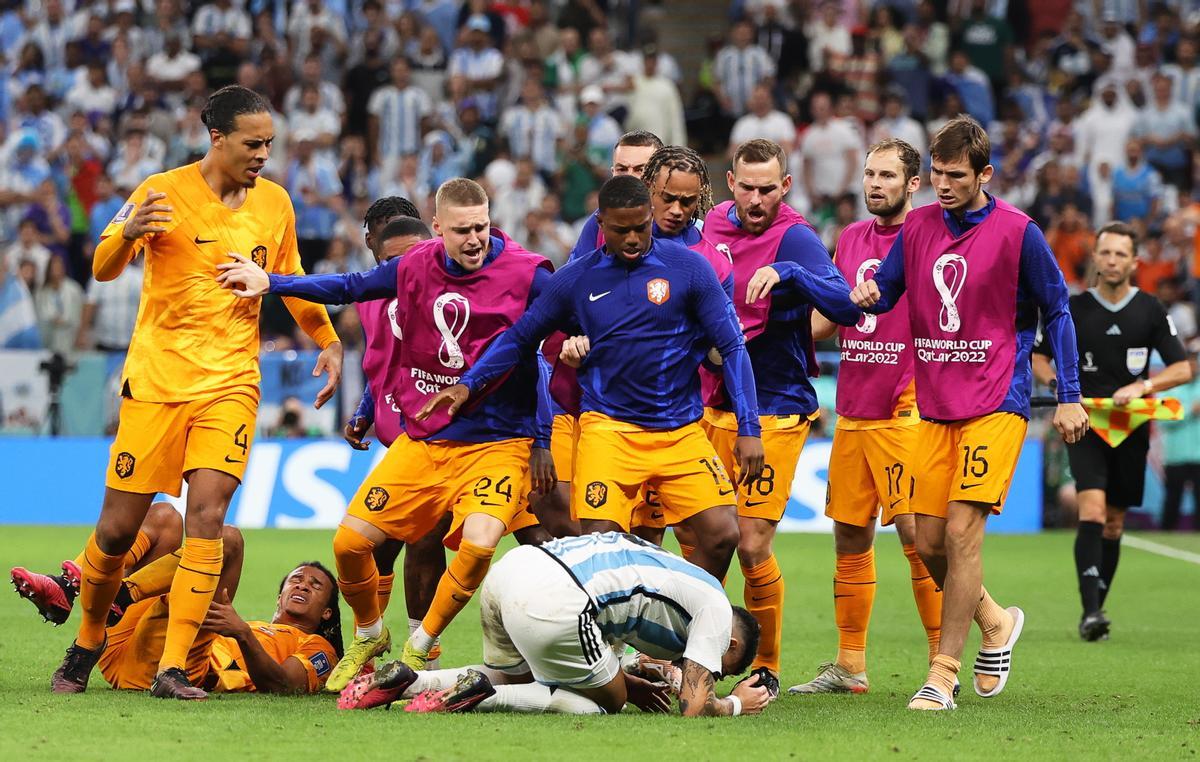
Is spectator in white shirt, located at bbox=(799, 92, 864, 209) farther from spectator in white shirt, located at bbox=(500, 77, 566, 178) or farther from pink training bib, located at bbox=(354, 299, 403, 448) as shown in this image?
pink training bib, located at bbox=(354, 299, 403, 448)

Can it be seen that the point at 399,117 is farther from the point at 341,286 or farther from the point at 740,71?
the point at 341,286

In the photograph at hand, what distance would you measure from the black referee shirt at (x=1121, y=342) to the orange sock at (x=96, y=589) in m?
6.55

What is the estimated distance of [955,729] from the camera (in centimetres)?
704

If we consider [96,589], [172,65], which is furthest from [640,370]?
[172,65]

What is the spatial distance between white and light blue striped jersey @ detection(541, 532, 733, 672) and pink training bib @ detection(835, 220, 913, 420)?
195 cm

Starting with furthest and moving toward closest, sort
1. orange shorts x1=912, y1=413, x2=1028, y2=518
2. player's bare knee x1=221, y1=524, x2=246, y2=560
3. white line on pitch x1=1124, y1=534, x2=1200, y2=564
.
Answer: white line on pitch x1=1124, y1=534, x2=1200, y2=564
player's bare knee x1=221, y1=524, x2=246, y2=560
orange shorts x1=912, y1=413, x2=1028, y2=518

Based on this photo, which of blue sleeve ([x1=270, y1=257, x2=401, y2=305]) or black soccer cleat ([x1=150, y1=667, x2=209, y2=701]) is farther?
blue sleeve ([x1=270, y1=257, x2=401, y2=305])

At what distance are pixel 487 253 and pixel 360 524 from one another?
1.39 metres

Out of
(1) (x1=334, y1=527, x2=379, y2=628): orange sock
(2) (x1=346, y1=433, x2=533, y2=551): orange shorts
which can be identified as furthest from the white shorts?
(1) (x1=334, y1=527, x2=379, y2=628): orange sock

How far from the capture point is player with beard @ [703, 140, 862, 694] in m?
8.43

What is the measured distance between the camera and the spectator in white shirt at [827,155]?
21.2 metres

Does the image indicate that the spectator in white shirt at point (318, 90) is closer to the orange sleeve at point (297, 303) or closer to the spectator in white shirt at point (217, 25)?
the spectator in white shirt at point (217, 25)

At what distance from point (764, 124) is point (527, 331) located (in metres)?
14.2

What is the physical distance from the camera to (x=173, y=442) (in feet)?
25.6
